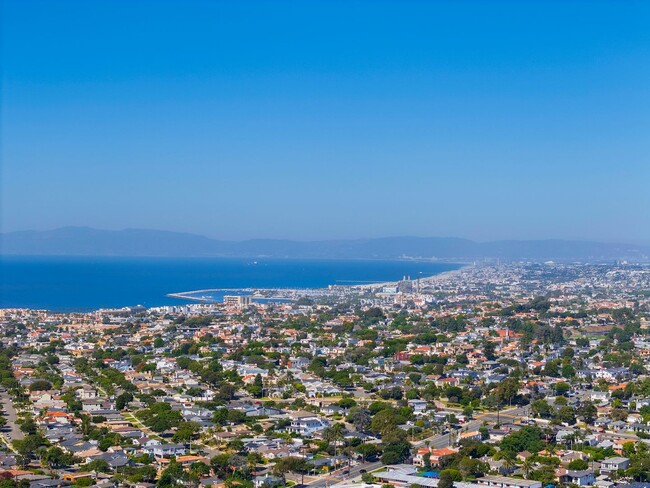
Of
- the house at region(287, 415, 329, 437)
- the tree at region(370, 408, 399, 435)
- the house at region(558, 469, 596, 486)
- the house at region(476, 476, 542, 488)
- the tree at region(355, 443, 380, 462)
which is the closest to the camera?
the house at region(476, 476, 542, 488)

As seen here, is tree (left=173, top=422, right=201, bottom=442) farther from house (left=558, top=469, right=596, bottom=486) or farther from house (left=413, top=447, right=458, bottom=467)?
house (left=558, top=469, right=596, bottom=486)

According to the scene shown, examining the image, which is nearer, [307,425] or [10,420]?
[307,425]

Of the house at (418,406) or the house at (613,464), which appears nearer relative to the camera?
the house at (613,464)

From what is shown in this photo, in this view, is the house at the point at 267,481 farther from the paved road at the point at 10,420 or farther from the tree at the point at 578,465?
the paved road at the point at 10,420

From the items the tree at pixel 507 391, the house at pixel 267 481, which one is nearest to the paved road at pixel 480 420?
the tree at pixel 507 391

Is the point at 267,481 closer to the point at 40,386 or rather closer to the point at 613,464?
the point at 613,464

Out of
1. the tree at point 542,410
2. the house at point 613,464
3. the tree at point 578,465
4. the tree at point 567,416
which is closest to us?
the tree at point 578,465

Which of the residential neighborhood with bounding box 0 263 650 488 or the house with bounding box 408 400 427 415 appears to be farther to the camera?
the house with bounding box 408 400 427 415

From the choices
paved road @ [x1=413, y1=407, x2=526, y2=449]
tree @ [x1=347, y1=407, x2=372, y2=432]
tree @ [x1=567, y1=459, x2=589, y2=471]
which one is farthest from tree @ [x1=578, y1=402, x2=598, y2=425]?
tree @ [x1=347, y1=407, x2=372, y2=432]

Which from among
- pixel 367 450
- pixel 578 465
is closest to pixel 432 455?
pixel 367 450

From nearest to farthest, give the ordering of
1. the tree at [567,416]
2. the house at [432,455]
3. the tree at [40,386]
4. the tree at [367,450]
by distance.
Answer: the house at [432,455] → the tree at [367,450] → the tree at [567,416] → the tree at [40,386]
